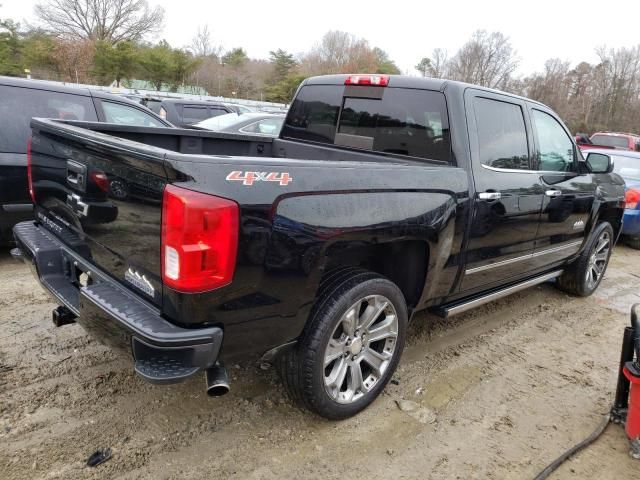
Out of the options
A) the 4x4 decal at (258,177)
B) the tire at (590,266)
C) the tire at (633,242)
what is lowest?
the tire at (633,242)

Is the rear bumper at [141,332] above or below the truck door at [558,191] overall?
below

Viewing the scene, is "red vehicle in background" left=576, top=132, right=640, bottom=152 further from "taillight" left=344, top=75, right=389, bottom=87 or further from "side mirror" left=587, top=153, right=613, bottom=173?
"taillight" left=344, top=75, right=389, bottom=87

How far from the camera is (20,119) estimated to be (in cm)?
468

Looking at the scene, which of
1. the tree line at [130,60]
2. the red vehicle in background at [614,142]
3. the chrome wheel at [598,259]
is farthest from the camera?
the tree line at [130,60]

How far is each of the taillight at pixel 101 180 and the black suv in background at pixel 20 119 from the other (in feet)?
9.54

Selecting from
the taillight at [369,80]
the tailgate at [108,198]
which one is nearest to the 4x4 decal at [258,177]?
the tailgate at [108,198]

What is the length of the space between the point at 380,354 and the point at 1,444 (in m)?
2.04

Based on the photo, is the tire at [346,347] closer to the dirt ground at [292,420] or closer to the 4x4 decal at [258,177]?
the dirt ground at [292,420]

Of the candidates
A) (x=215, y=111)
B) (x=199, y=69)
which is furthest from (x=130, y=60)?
(x=215, y=111)

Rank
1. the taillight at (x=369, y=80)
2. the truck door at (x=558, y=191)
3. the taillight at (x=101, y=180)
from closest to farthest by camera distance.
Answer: the taillight at (x=101, y=180) < the taillight at (x=369, y=80) < the truck door at (x=558, y=191)

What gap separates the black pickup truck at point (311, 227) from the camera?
195cm

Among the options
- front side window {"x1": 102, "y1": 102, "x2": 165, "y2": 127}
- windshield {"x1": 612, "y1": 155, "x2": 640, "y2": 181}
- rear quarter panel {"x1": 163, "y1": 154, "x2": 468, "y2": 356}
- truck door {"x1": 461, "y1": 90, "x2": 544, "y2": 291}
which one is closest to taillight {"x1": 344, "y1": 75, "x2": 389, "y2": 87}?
truck door {"x1": 461, "y1": 90, "x2": 544, "y2": 291}

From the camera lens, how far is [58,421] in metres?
2.53

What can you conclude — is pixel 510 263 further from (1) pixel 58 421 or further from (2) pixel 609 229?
(1) pixel 58 421
